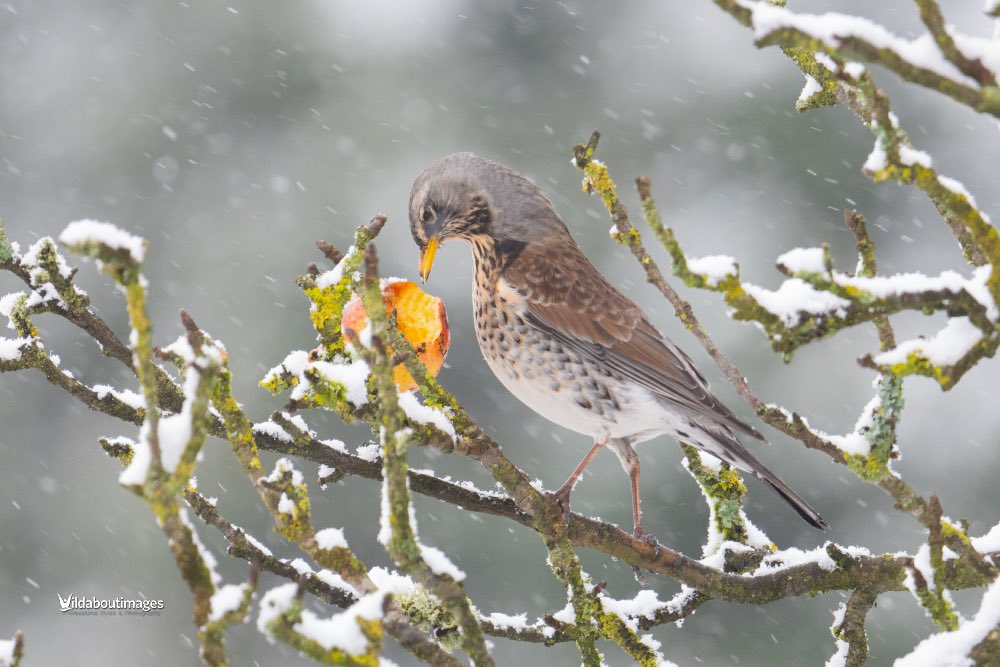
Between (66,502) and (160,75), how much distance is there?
329cm

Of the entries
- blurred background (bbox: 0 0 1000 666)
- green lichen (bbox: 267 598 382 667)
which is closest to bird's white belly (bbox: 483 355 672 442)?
green lichen (bbox: 267 598 382 667)

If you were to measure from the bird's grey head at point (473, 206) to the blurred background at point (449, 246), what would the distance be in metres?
2.97

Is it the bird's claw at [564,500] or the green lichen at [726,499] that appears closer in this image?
the bird's claw at [564,500]

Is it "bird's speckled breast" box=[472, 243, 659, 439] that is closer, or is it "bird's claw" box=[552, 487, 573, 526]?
"bird's claw" box=[552, 487, 573, 526]

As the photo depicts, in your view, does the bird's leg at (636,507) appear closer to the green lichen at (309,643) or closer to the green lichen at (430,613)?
the green lichen at (430,613)

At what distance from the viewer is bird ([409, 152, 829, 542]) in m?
2.84

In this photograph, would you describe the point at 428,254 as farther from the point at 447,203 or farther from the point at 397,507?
the point at 397,507

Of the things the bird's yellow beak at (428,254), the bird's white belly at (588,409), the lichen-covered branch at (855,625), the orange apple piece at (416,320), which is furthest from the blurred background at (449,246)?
the orange apple piece at (416,320)

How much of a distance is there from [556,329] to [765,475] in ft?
2.33

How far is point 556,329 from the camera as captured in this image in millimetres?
2910

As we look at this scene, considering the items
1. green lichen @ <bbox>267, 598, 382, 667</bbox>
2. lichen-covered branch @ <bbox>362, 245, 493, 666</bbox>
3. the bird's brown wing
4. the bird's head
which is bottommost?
green lichen @ <bbox>267, 598, 382, 667</bbox>

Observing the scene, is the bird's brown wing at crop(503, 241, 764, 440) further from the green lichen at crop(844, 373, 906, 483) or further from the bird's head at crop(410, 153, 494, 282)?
the green lichen at crop(844, 373, 906, 483)

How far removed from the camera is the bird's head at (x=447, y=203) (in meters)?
2.93

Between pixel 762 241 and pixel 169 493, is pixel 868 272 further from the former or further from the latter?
pixel 762 241
